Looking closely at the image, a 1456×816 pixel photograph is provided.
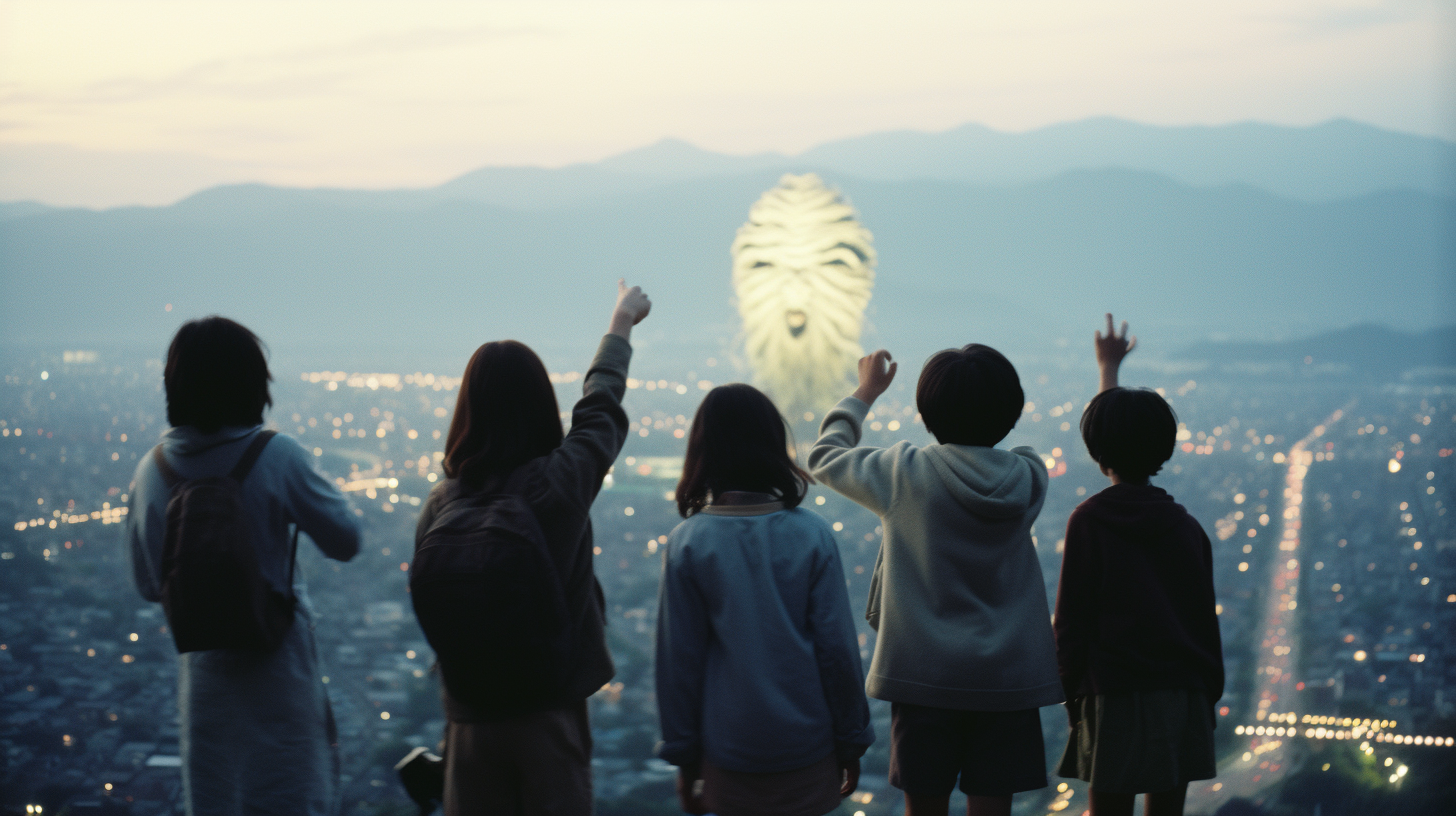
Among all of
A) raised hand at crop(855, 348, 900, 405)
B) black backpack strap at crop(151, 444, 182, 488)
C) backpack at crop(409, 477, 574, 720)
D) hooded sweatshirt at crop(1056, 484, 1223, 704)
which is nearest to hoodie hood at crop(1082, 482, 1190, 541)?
hooded sweatshirt at crop(1056, 484, 1223, 704)

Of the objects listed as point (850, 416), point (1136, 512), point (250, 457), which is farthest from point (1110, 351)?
point (250, 457)

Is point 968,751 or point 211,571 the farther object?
point 968,751

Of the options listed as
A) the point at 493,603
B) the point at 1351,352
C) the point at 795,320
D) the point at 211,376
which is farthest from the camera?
the point at 1351,352

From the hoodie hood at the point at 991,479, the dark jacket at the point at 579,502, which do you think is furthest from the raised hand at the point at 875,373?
the dark jacket at the point at 579,502

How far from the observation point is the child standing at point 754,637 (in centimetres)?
219

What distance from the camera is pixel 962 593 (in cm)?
233

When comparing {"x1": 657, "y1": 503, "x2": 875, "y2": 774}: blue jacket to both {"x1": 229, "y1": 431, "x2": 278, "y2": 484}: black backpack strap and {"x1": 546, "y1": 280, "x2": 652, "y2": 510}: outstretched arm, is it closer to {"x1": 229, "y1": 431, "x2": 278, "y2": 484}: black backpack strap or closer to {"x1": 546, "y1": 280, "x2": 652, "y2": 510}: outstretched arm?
{"x1": 546, "y1": 280, "x2": 652, "y2": 510}: outstretched arm

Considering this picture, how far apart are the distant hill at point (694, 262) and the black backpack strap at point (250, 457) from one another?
45.7 ft

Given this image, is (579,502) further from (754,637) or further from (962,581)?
(962,581)

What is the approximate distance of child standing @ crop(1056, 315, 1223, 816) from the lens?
8.02ft

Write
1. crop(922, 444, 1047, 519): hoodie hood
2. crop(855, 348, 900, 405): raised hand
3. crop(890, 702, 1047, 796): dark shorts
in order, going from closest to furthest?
crop(922, 444, 1047, 519): hoodie hood < crop(890, 702, 1047, 796): dark shorts < crop(855, 348, 900, 405): raised hand

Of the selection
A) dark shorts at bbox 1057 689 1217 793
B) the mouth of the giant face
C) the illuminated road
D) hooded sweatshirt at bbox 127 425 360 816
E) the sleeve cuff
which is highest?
the mouth of the giant face

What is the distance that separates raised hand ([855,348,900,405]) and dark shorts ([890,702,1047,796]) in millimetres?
846

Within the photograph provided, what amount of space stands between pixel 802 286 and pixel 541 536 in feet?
18.4
